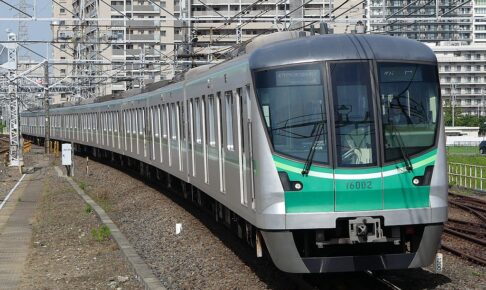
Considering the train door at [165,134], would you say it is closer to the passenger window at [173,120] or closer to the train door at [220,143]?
the passenger window at [173,120]

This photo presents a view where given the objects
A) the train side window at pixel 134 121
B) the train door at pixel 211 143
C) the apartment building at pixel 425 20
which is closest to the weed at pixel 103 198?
the train side window at pixel 134 121

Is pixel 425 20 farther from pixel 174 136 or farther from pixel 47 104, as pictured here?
pixel 47 104

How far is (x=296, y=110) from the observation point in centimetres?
803

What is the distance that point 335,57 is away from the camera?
8.02m

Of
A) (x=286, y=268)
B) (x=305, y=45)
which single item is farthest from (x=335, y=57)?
(x=286, y=268)

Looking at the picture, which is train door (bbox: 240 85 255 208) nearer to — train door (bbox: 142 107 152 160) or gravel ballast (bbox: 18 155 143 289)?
gravel ballast (bbox: 18 155 143 289)

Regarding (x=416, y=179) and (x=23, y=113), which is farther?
(x=23, y=113)

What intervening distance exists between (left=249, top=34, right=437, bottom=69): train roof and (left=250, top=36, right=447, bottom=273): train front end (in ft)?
0.04

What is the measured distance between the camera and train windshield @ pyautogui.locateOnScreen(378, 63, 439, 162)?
7.98 m

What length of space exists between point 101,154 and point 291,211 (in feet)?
99.7

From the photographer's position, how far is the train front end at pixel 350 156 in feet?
25.6

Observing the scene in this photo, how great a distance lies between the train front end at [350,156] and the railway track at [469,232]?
8.23ft

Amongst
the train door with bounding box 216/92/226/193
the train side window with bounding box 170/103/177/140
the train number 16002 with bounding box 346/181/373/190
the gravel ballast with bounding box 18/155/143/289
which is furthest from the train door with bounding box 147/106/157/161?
the train number 16002 with bounding box 346/181/373/190

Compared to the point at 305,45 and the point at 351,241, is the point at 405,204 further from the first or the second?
the point at 305,45
